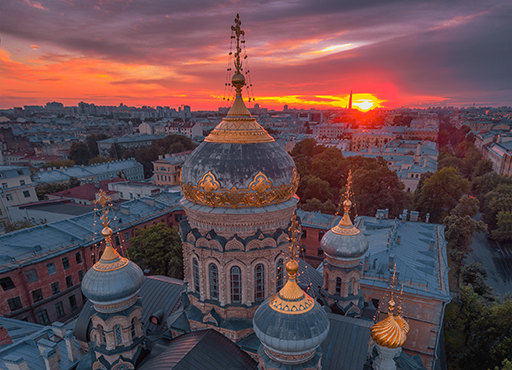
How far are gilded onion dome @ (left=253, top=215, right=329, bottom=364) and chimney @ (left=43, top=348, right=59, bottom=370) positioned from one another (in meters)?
12.7

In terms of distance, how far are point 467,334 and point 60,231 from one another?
38.7 m

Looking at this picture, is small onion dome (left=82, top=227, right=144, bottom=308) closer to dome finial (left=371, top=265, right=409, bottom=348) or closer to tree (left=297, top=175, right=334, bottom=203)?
dome finial (left=371, top=265, right=409, bottom=348)

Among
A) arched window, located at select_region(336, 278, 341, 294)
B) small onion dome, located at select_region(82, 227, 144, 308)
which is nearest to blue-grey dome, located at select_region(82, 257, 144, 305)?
small onion dome, located at select_region(82, 227, 144, 308)

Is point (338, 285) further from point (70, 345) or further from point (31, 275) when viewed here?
point (31, 275)

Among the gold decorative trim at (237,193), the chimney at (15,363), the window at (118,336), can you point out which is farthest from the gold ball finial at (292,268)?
the chimney at (15,363)

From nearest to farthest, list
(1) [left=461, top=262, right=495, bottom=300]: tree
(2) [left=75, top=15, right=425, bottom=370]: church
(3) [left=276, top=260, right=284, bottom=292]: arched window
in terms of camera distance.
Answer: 1. (2) [left=75, top=15, right=425, bottom=370]: church
2. (3) [left=276, top=260, right=284, bottom=292]: arched window
3. (1) [left=461, top=262, right=495, bottom=300]: tree

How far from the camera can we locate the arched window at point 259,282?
1334cm

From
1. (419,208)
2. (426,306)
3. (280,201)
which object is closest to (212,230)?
(280,201)

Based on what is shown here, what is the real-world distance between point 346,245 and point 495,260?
37.6 meters

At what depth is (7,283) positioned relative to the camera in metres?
24.2

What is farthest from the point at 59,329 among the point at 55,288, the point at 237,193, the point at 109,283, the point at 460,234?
the point at 460,234

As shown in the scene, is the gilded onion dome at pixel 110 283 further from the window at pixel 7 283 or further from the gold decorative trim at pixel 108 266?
the window at pixel 7 283

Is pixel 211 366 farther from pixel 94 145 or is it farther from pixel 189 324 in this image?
pixel 94 145

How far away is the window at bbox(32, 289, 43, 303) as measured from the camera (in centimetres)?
2562
